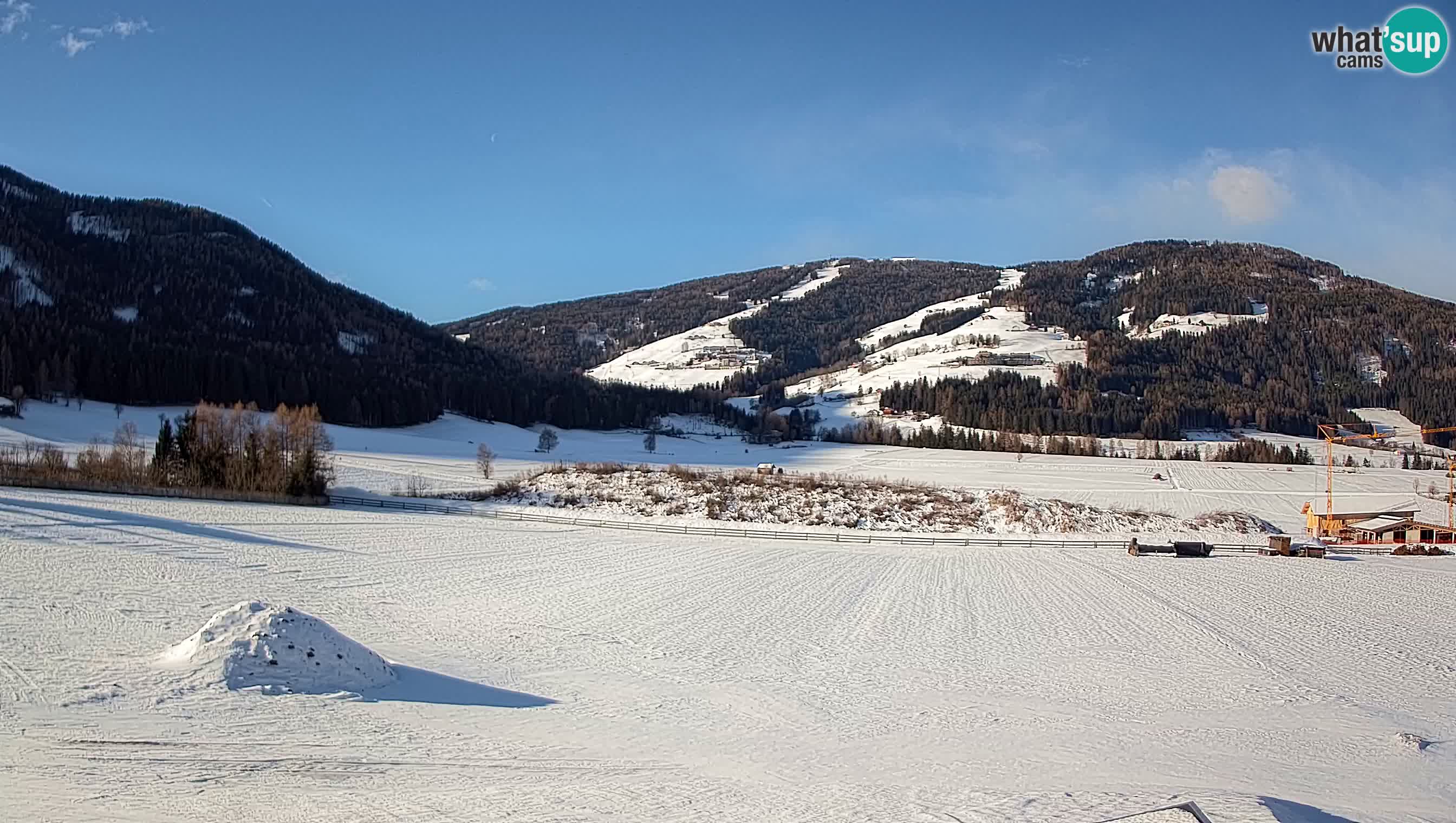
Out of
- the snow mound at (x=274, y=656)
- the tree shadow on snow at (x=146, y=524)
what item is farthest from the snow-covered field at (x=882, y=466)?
the snow mound at (x=274, y=656)

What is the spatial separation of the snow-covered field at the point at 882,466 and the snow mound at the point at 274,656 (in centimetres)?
4185

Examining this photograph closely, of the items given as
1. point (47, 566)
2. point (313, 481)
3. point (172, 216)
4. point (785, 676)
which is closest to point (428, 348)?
point (172, 216)

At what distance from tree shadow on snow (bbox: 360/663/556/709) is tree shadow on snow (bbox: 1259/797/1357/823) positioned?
30.7 ft

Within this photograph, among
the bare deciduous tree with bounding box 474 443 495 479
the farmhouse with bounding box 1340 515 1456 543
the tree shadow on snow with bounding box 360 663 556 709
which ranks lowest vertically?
the farmhouse with bounding box 1340 515 1456 543

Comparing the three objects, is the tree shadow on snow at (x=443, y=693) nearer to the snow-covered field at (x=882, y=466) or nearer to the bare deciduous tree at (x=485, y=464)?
the snow-covered field at (x=882, y=466)

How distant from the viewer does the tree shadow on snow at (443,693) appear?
12.3 meters

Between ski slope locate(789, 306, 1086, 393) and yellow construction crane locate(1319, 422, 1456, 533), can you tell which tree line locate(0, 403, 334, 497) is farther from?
ski slope locate(789, 306, 1086, 393)

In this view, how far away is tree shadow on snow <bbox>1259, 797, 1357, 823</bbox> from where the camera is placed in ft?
28.2

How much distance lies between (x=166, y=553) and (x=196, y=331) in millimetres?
105019

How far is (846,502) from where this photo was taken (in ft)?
158

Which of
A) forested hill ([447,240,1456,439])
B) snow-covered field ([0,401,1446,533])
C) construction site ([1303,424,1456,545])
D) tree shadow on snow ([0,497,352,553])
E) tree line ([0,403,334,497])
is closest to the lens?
tree shadow on snow ([0,497,352,553])

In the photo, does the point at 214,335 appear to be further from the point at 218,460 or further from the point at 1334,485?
the point at 1334,485

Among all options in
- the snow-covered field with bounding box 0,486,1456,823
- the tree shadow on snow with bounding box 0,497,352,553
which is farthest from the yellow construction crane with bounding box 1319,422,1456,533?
the tree shadow on snow with bounding box 0,497,352,553

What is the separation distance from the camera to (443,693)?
42.2 ft
